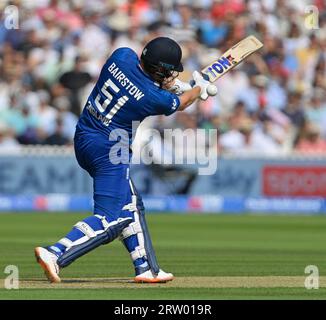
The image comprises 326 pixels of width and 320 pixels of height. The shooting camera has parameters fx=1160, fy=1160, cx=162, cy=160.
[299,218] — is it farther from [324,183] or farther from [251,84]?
[251,84]

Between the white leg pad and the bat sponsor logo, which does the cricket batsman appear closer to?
the white leg pad

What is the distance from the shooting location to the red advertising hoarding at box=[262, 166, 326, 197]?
64.5 feet

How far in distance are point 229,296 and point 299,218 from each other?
1118cm

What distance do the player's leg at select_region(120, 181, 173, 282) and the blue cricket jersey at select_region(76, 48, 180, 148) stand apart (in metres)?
0.55

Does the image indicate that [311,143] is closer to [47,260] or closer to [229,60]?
[229,60]

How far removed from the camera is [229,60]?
31.5ft

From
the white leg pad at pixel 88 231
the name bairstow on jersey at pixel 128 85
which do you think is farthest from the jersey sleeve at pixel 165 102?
the white leg pad at pixel 88 231

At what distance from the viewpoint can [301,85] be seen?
2122cm

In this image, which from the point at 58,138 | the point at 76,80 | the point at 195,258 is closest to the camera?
the point at 195,258

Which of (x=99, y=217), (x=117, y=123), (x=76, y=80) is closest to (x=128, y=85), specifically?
(x=117, y=123)

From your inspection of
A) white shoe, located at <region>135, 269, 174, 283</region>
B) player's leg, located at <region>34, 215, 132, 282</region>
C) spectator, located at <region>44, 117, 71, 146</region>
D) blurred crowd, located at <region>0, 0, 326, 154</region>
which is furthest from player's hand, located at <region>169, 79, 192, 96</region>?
spectator, located at <region>44, 117, 71, 146</region>

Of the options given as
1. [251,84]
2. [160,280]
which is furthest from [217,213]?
[160,280]

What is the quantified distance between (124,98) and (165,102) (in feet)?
1.06
